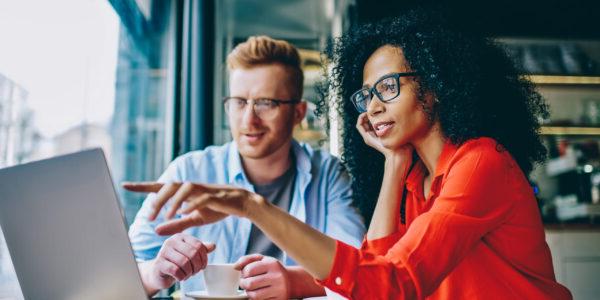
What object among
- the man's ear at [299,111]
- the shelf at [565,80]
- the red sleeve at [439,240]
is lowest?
the red sleeve at [439,240]

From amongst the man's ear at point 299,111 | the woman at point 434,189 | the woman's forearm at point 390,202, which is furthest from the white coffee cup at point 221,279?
the man's ear at point 299,111

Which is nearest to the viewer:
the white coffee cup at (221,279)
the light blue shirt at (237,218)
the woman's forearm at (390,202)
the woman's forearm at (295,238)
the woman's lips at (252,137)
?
the woman's forearm at (295,238)

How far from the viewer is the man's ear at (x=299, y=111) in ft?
7.02

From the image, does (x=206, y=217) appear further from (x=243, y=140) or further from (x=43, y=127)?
(x=243, y=140)

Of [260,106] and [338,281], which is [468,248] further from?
[260,106]

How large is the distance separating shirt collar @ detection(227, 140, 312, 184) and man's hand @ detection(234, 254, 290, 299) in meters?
0.72

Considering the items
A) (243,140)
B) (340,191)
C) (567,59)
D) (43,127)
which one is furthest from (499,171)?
(567,59)

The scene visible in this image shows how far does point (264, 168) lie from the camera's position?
2.07 m

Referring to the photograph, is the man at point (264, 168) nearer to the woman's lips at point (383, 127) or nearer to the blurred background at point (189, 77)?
the blurred background at point (189, 77)

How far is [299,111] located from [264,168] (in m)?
0.29

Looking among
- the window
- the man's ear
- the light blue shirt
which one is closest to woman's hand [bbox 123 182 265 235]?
the window

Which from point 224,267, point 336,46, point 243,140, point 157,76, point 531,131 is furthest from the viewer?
point 157,76

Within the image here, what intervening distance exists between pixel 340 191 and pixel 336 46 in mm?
530

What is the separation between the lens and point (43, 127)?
157cm
